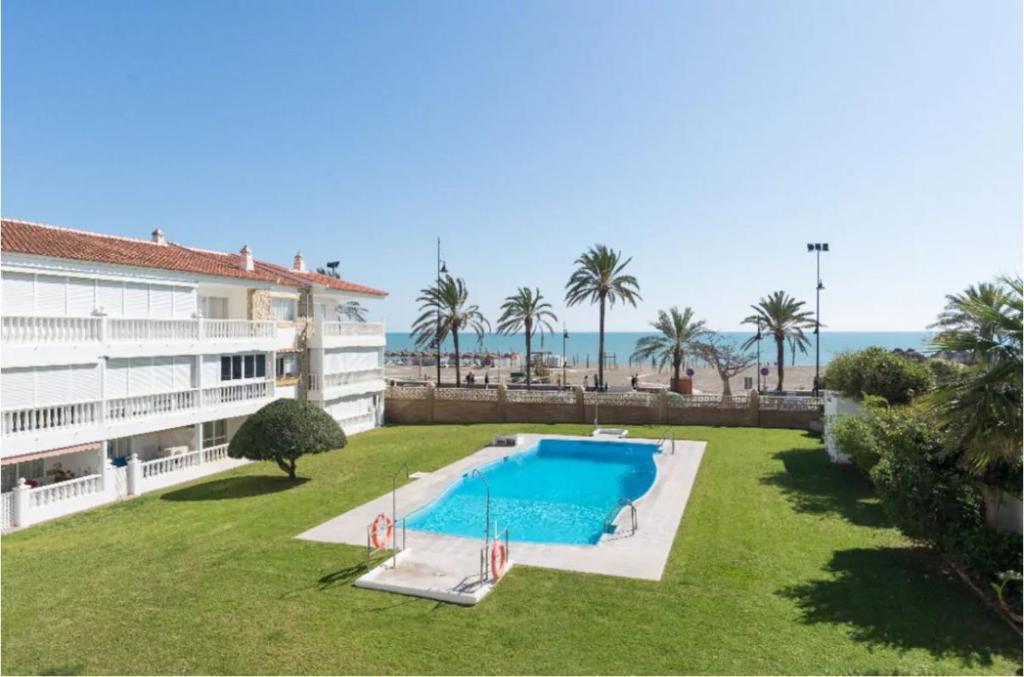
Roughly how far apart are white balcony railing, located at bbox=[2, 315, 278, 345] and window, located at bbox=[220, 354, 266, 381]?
912 mm

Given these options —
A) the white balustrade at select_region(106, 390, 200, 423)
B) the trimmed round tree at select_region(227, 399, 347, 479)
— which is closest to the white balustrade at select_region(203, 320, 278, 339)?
the white balustrade at select_region(106, 390, 200, 423)

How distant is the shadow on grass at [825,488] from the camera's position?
17266 millimetres

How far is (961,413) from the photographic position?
965 cm

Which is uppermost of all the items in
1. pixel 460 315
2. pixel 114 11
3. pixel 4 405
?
pixel 114 11

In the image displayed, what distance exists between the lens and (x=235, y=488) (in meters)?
21.2

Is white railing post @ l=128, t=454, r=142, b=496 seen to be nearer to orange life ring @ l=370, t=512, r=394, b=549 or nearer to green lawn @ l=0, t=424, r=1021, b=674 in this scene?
green lawn @ l=0, t=424, r=1021, b=674

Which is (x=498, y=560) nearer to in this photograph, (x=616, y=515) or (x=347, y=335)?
(x=616, y=515)

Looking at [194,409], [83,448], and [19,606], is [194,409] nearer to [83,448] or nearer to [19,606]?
[83,448]

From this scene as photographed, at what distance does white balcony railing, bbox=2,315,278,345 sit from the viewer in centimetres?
1775

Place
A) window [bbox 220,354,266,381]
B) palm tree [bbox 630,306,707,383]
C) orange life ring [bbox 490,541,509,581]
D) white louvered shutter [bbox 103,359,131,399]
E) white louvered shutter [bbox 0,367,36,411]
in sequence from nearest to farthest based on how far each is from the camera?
orange life ring [bbox 490,541,509,581] → white louvered shutter [bbox 0,367,36,411] → white louvered shutter [bbox 103,359,131,399] → window [bbox 220,354,266,381] → palm tree [bbox 630,306,707,383]

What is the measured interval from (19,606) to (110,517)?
6.88 metres

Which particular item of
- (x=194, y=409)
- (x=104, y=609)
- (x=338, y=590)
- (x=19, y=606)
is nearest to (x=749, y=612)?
(x=338, y=590)

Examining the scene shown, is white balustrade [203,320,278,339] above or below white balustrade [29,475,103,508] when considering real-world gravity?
above

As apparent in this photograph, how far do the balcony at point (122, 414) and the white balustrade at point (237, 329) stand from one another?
2.12 m
